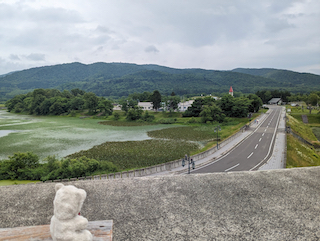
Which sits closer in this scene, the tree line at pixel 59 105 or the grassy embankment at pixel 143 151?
the grassy embankment at pixel 143 151

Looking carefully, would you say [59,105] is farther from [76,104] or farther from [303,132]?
[303,132]

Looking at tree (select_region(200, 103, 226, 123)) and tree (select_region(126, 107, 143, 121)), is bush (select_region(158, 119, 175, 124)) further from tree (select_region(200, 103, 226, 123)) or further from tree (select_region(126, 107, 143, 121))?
tree (select_region(200, 103, 226, 123))

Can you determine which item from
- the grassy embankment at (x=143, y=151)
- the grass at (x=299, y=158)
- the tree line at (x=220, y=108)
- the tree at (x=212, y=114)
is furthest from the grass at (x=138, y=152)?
the tree line at (x=220, y=108)

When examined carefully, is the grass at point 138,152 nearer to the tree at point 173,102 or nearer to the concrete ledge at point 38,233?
the concrete ledge at point 38,233

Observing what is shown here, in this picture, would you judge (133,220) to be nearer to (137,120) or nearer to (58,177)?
(58,177)

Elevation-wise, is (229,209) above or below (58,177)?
above

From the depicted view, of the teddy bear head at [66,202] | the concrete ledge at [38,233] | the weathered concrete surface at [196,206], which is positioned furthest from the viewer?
the weathered concrete surface at [196,206]

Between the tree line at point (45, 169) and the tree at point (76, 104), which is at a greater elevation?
the tree at point (76, 104)

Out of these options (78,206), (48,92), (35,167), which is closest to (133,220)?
(78,206)
